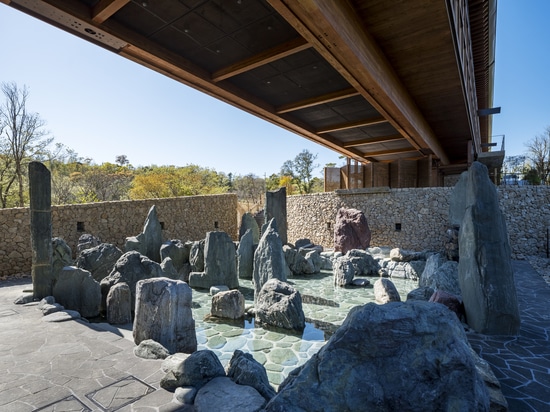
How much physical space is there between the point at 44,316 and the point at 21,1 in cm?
489

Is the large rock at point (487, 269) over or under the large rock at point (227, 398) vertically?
over

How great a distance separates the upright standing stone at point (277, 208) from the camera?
38.1 feet

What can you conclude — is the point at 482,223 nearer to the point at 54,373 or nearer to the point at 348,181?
the point at 54,373

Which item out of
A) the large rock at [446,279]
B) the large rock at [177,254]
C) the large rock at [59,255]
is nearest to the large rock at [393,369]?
the large rock at [446,279]

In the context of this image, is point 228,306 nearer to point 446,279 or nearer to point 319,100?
point 446,279

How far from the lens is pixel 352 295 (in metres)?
7.51

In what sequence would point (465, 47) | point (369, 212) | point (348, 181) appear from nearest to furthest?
1. point (465, 47)
2. point (369, 212)
3. point (348, 181)

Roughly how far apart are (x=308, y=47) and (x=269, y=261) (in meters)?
4.65

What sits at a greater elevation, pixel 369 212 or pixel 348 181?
pixel 348 181

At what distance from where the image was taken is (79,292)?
5.71 m

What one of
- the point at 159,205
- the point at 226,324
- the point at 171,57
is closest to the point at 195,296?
the point at 226,324

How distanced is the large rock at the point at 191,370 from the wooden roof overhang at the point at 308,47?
444 cm

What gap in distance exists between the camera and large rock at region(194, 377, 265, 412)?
2.51 meters

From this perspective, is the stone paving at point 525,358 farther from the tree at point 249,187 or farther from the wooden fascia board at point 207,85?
the tree at point 249,187
